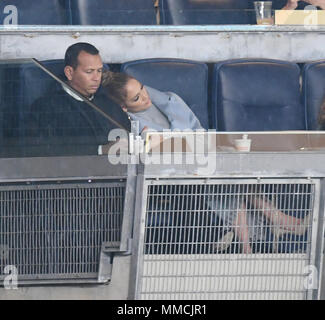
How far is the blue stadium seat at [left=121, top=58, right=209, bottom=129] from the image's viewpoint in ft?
12.5

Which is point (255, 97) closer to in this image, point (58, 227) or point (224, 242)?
point (224, 242)

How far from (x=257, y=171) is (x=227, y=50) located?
160cm

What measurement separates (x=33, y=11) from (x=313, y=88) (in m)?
1.42

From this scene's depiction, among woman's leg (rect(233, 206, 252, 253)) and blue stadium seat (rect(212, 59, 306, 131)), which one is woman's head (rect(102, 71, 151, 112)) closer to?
blue stadium seat (rect(212, 59, 306, 131))

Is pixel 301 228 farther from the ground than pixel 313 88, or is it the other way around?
pixel 313 88

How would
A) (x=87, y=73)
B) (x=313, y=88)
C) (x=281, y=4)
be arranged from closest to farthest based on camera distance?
(x=87, y=73), (x=313, y=88), (x=281, y=4)

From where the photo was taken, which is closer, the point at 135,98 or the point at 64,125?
the point at 64,125

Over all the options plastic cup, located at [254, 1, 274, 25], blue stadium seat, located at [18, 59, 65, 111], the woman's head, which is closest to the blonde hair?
the woman's head

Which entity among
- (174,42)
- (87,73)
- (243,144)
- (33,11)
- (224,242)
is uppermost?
(33,11)

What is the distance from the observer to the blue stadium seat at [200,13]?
4.15 metres

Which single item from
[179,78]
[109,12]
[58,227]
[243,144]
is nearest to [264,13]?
[179,78]

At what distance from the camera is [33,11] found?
405cm

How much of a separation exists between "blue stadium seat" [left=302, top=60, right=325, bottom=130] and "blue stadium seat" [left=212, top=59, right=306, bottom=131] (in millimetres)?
39
